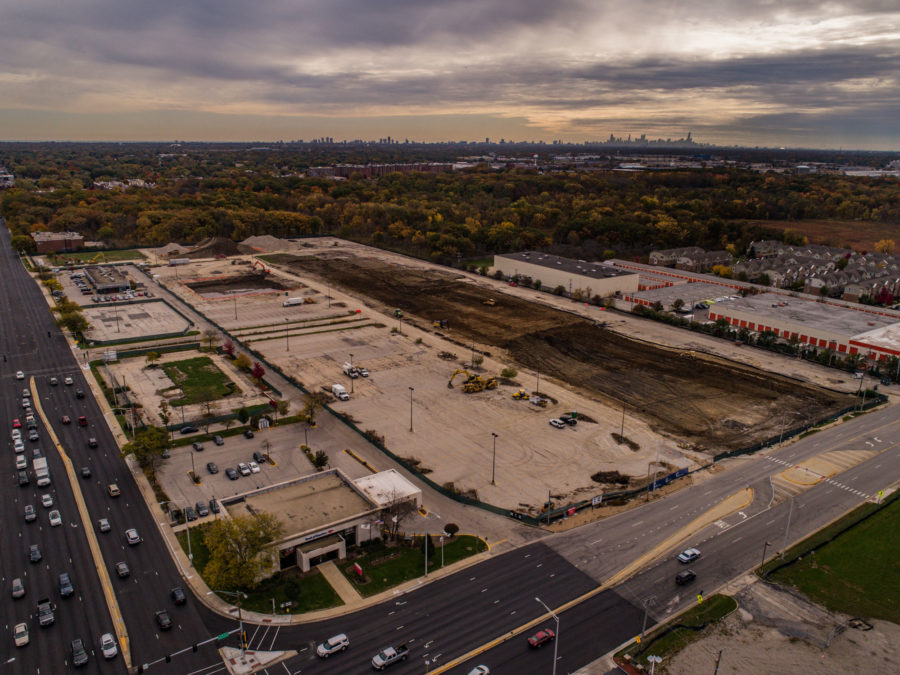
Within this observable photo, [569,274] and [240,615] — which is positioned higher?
[569,274]

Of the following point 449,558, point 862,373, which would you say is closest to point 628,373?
point 862,373

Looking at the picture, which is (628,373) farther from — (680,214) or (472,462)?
(680,214)

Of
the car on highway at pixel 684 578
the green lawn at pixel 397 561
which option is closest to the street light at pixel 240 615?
the green lawn at pixel 397 561

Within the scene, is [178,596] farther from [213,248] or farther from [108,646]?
[213,248]

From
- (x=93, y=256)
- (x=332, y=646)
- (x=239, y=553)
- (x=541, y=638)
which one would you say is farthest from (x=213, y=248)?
(x=541, y=638)

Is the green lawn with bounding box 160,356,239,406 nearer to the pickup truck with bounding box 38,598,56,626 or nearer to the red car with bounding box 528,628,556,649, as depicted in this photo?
the pickup truck with bounding box 38,598,56,626

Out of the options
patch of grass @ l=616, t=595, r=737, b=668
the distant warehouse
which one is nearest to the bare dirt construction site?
the distant warehouse

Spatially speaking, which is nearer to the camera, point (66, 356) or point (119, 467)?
point (119, 467)
